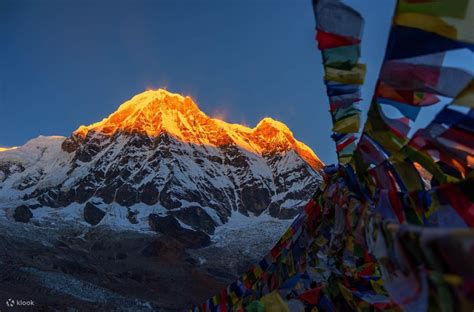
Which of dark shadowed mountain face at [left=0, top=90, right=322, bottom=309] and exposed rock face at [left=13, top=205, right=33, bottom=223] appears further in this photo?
exposed rock face at [left=13, top=205, right=33, bottom=223]

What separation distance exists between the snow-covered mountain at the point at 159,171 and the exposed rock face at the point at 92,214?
0.61ft

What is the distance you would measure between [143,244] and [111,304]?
32.0 meters

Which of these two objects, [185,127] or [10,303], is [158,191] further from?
[10,303]

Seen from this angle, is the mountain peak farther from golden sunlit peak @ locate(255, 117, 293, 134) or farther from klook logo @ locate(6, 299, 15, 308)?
klook logo @ locate(6, 299, 15, 308)

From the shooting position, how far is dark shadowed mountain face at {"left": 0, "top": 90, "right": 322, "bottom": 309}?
64.2 m

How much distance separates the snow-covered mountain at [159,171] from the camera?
9244 cm

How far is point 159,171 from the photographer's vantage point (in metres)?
108

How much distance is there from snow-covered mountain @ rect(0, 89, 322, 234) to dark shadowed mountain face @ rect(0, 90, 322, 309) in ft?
0.98

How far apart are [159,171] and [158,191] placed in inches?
368

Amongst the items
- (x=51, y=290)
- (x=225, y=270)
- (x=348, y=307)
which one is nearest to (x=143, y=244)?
(x=225, y=270)

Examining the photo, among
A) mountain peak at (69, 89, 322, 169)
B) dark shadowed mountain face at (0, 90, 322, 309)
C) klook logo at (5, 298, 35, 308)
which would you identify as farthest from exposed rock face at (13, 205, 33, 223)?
klook logo at (5, 298, 35, 308)

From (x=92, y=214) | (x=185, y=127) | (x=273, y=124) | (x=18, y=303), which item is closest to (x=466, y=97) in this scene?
(x=18, y=303)

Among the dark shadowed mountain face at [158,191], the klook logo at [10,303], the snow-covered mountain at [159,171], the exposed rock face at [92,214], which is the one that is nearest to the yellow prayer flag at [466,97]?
the klook logo at [10,303]

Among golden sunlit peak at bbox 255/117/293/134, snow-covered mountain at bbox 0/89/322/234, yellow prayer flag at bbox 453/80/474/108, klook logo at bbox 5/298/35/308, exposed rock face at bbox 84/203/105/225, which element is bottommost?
klook logo at bbox 5/298/35/308
